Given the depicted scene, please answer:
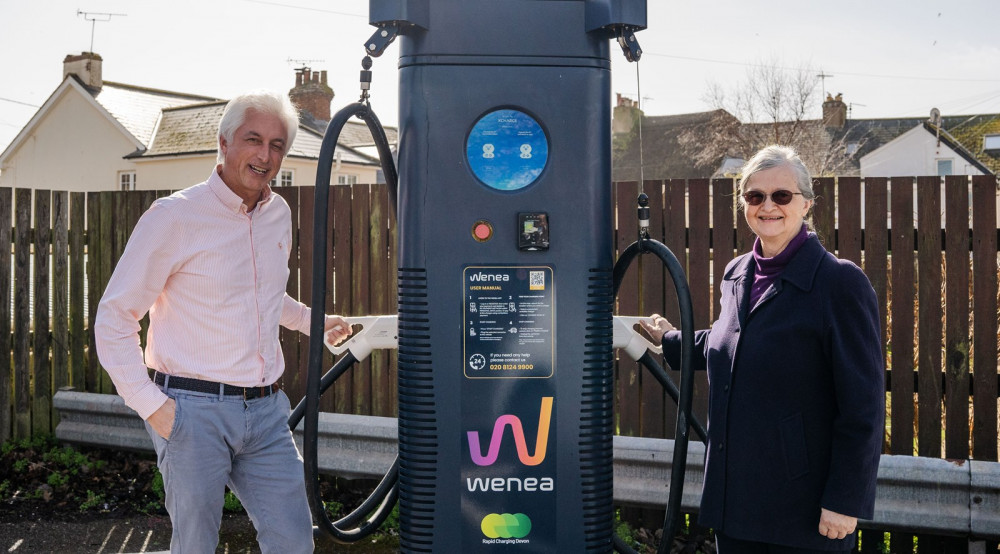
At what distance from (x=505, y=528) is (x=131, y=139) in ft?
74.3

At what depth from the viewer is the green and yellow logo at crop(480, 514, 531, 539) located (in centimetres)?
224

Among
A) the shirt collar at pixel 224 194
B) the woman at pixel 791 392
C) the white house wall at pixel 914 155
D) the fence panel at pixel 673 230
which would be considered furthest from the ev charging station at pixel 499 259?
the white house wall at pixel 914 155

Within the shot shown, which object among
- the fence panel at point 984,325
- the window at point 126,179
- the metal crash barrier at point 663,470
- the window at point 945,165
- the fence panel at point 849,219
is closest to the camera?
the metal crash barrier at point 663,470

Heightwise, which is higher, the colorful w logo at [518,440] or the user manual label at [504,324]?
the user manual label at [504,324]

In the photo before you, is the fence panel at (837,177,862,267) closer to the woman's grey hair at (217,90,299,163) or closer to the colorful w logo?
the colorful w logo

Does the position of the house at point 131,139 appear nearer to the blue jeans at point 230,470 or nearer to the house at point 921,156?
the house at point 921,156

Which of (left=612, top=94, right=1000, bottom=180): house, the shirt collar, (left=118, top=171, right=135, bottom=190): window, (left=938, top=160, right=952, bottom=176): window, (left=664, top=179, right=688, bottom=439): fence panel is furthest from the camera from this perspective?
(left=938, top=160, right=952, bottom=176): window

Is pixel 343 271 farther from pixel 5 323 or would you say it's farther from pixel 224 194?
pixel 224 194

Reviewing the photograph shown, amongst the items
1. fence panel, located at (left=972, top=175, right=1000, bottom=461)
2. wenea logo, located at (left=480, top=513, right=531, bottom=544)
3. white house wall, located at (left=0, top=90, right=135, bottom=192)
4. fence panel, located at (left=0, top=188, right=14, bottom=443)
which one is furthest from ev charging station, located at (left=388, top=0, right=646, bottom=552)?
white house wall, located at (left=0, top=90, right=135, bottom=192)

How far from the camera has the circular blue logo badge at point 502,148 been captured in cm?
224

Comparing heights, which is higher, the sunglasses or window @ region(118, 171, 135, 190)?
window @ region(118, 171, 135, 190)

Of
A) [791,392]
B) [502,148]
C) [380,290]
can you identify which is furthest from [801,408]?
[380,290]

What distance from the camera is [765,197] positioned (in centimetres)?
224

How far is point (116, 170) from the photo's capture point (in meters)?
22.9
